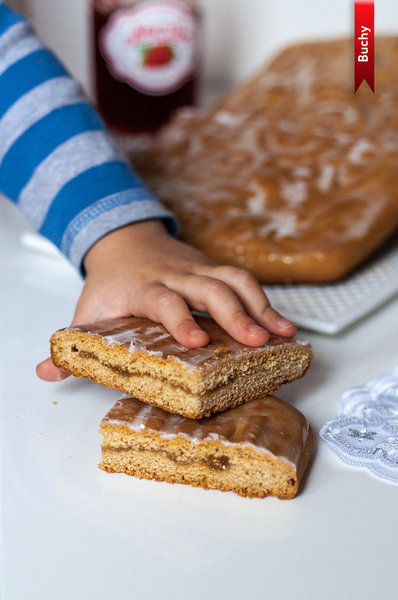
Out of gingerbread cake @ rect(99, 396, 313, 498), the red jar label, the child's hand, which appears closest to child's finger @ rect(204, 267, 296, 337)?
the child's hand

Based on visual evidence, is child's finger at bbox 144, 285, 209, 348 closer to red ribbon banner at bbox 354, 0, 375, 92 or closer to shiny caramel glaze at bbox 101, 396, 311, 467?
shiny caramel glaze at bbox 101, 396, 311, 467

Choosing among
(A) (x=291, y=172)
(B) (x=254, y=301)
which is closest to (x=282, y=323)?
(B) (x=254, y=301)

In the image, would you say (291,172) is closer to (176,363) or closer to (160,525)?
(176,363)

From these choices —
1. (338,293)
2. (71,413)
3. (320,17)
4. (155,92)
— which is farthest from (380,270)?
(320,17)

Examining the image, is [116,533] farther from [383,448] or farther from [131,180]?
[131,180]

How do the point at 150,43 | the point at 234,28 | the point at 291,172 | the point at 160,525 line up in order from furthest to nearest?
the point at 234,28 < the point at 150,43 < the point at 291,172 < the point at 160,525
